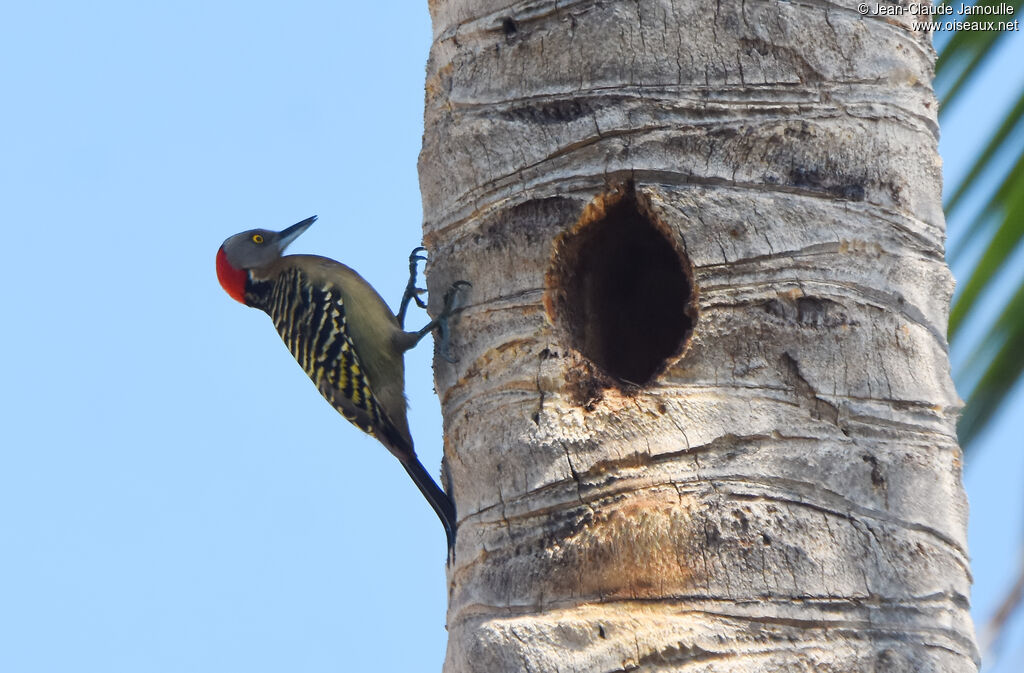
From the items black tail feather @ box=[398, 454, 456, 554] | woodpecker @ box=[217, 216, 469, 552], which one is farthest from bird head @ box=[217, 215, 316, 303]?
black tail feather @ box=[398, 454, 456, 554]

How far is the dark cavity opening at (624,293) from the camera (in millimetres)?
2900

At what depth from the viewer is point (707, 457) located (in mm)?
2463

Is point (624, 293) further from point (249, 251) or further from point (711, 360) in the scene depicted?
point (249, 251)

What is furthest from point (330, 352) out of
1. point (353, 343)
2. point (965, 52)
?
point (965, 52)

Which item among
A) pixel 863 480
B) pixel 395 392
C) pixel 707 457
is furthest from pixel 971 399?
pixel 395 392

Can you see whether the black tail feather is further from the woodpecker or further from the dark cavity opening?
the dark cavity opening

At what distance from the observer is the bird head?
6.53 metres

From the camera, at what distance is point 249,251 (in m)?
6.57

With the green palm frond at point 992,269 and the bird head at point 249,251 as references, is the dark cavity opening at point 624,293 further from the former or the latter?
the bird head at point 249,251

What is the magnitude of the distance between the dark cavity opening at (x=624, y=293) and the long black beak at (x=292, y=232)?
9.70 feet

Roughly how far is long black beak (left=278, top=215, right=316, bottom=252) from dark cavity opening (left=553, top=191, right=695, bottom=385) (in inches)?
116

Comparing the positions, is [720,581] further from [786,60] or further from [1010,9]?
[1010,9]

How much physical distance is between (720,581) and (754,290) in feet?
2.15

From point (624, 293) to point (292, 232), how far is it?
10.7 ft
